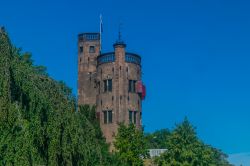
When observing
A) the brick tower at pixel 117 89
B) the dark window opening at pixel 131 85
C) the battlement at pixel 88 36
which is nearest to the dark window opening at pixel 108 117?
the brick tower at pixel 117 89

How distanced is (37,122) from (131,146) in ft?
85.3

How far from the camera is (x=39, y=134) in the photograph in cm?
1667

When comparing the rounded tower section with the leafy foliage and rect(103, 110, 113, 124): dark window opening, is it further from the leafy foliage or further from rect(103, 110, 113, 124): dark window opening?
the leafy foliage

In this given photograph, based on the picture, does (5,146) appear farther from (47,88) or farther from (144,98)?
(144,98)

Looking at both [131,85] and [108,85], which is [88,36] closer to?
[108,85]

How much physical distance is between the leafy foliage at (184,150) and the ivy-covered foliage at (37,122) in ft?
77.9

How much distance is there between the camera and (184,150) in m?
41.8

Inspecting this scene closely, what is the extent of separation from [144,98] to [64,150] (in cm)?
4907

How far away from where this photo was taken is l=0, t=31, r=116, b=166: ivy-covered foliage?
50.9ft

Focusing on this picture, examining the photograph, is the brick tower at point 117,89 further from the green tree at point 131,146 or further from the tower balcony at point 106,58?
the green tree at point 131,146

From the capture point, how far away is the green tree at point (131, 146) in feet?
135

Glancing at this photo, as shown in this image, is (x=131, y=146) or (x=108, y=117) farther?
(x=108, y=117)

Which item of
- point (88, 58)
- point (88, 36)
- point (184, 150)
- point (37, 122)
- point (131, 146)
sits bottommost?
point (37, 122)

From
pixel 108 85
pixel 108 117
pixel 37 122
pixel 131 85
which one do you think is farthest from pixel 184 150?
pixel 37 122
